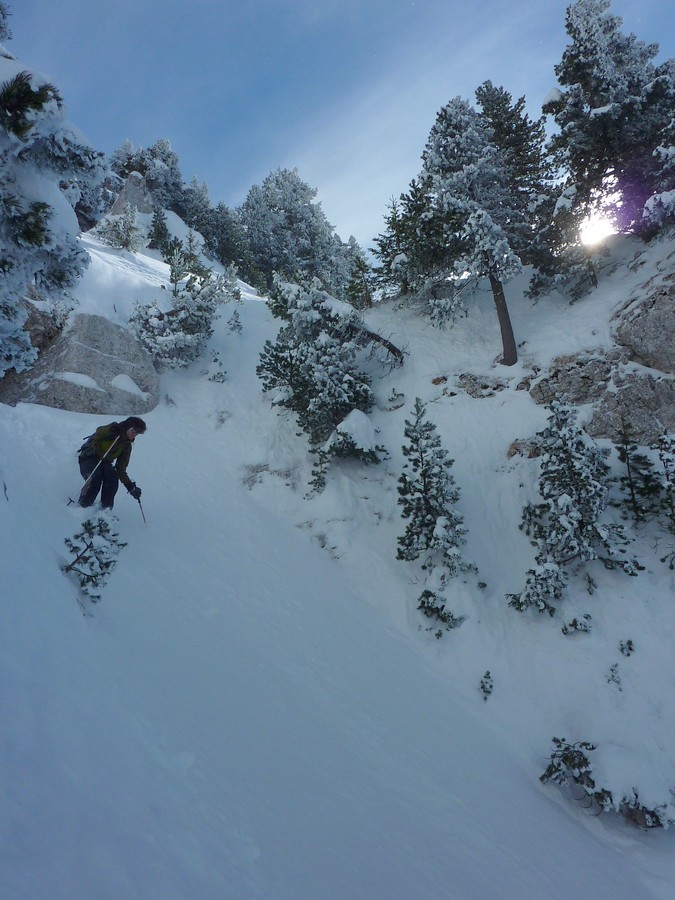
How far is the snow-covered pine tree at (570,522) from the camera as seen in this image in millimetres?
10391

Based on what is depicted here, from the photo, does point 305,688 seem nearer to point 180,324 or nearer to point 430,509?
point 430,509

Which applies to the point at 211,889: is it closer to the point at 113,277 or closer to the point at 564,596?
the point at 564,596

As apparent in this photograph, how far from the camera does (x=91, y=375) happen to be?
17906mm

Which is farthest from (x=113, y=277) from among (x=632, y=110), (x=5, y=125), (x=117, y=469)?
(x=632, y=110)

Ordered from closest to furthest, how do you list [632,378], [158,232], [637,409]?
1. [637,409]
2. [632,378]
3. [158,232]

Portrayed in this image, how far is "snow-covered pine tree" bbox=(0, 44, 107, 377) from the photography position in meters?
5.36

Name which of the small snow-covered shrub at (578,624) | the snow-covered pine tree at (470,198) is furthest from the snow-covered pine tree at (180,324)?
the small snow-covered shrub at (578,624)

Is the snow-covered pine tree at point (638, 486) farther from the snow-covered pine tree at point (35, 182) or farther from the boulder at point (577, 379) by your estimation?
the snow-covered pine tree at point (35, 182)

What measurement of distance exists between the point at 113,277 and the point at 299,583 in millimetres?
19654

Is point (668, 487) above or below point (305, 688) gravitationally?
above

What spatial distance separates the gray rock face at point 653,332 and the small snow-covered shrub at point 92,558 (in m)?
15.7

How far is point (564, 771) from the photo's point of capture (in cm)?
785

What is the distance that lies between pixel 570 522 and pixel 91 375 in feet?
60.2

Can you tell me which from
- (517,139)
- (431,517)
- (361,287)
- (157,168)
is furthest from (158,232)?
(431,517)
